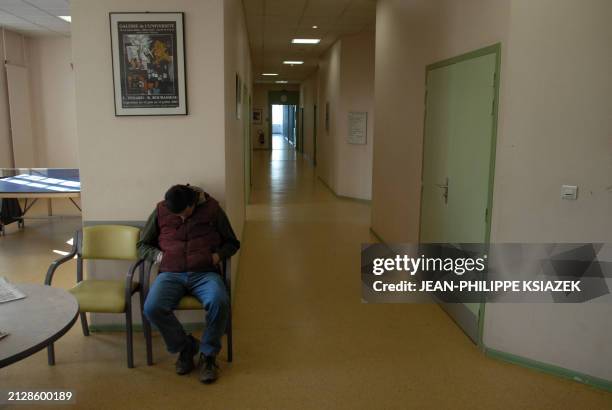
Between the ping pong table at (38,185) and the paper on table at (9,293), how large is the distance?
3744 mm

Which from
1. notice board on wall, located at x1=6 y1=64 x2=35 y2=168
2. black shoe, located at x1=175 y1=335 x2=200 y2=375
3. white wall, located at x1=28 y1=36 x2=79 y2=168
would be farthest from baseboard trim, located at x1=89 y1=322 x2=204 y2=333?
white wall, located at x1=28 y1=36 x2=79 y2=168

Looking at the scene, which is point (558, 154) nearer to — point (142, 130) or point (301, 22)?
point (142, 130)

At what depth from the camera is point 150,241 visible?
11.2ft

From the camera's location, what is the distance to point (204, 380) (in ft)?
10.0

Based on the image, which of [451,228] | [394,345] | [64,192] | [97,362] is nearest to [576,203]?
[451,228]

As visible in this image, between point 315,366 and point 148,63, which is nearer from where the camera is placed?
point 315,366

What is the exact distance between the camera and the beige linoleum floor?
2.90 meters

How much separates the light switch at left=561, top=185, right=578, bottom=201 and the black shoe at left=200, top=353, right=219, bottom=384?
2.41 meters

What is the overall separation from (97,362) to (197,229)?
1120 millimetres

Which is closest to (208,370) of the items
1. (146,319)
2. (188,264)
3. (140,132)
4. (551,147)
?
(146,319)

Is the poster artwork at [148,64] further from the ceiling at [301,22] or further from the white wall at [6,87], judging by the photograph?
the white wall at [6,87]

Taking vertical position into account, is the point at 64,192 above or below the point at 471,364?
above

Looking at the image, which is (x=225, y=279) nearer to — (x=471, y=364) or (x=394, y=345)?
(x=394, y=345)

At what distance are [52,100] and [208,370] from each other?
931 centimetres
